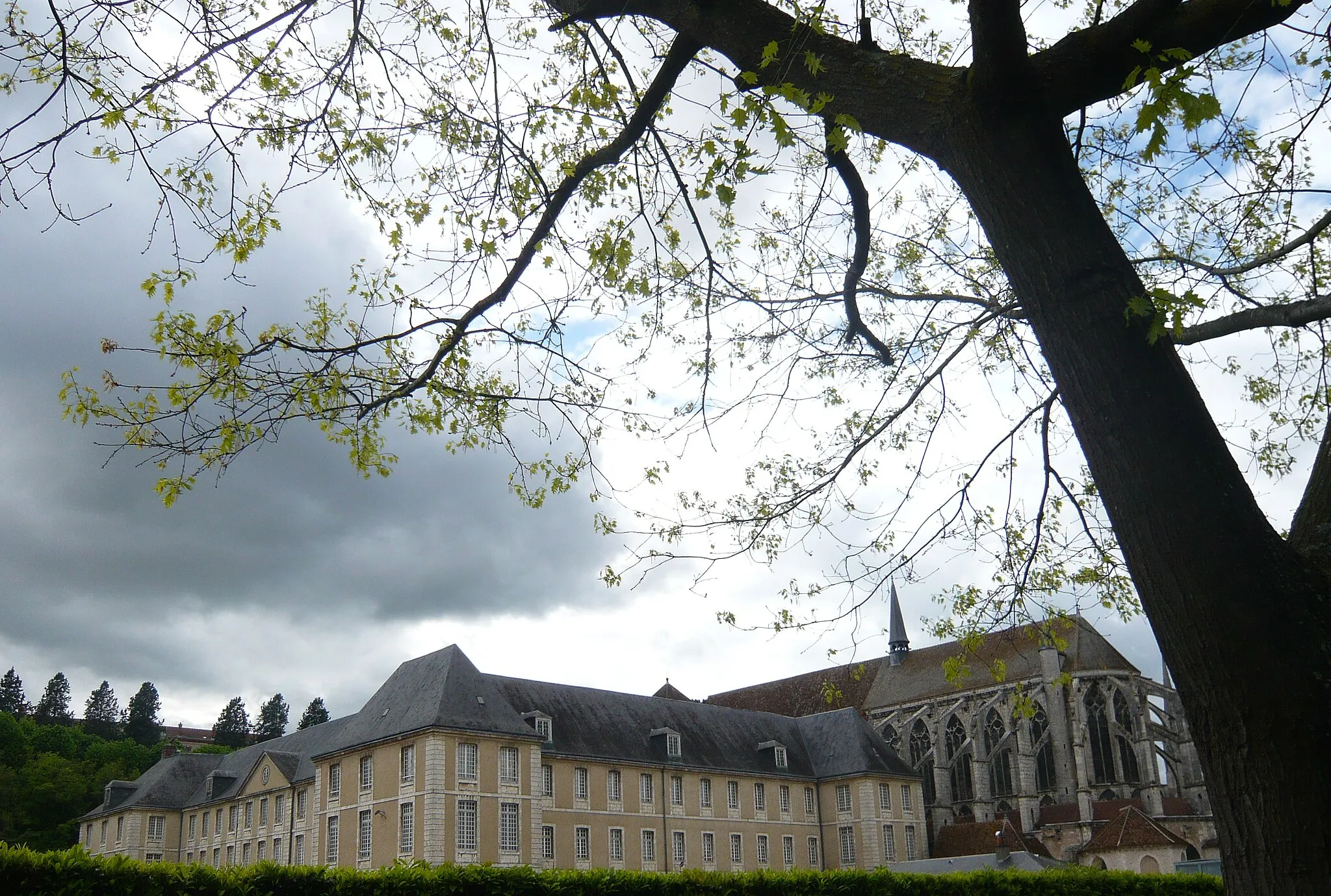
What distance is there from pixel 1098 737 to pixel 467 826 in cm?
2862

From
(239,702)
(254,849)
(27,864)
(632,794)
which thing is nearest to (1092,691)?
(632,794)

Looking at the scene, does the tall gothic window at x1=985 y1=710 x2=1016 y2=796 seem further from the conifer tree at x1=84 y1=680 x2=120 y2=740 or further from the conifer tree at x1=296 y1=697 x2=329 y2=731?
the conifer tree at x1=84 y1=680 x2=120 y2=740

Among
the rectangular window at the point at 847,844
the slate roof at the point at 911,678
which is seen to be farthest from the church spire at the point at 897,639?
the rectangular window at the point at 847,844

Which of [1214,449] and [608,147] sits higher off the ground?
[608,147]

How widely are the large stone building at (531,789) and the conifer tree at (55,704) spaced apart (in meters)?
65.0

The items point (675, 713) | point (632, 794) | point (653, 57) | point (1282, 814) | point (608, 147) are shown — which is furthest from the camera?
point (675, 713)

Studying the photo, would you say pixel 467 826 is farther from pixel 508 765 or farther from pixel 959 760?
pixel 959 760

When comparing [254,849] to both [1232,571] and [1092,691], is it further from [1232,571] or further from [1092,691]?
[1232,571]

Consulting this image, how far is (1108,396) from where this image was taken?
292 centimetres

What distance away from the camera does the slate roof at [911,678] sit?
46.1 m

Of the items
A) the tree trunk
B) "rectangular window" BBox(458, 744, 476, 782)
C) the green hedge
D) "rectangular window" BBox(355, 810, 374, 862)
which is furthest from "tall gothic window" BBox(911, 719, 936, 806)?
the tree trunk

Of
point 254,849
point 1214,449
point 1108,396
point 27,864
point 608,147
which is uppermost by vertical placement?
point 608,147

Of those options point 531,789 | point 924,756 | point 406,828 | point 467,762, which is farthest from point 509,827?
point 924,756

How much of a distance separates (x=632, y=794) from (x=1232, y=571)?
3736 centimetres
